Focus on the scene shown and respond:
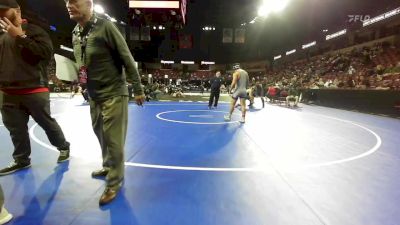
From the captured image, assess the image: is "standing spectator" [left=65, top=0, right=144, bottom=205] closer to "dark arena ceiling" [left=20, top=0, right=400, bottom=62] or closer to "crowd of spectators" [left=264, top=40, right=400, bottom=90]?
"crowd of spectators" [left=264, top=40, right=400, bottom=90]

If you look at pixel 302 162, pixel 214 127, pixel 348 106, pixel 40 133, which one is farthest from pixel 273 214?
pixel 348 106

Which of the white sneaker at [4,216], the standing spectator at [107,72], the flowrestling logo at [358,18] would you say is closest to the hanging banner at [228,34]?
the flowrestling logo at [358,18]

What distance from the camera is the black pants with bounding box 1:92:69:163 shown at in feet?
11.6

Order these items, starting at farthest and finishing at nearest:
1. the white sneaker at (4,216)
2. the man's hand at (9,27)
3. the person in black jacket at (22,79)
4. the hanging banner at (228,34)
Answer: the hanging banner at (228,34) → the person in black jacket at (22,79) → the man's hand at (9,27) → the white sneaker at (4,216)

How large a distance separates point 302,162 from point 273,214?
2.06m

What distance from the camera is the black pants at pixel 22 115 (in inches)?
139

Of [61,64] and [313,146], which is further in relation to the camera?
[313,146]

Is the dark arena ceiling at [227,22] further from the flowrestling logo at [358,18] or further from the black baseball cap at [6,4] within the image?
the black baseball cap at [6,4]

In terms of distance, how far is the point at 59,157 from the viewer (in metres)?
4.12

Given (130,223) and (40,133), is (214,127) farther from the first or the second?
(130,223)

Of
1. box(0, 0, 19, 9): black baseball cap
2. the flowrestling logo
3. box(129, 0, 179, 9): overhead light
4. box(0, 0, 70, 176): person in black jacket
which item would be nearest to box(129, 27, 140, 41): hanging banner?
box(129, 0, 179, 9): overhead light

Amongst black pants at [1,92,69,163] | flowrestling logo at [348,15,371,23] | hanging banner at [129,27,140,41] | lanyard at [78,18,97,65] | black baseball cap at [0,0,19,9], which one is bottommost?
black pants at [1,92,69,163]

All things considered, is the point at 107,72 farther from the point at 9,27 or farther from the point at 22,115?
the point at 22,115

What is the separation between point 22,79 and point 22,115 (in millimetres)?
548
